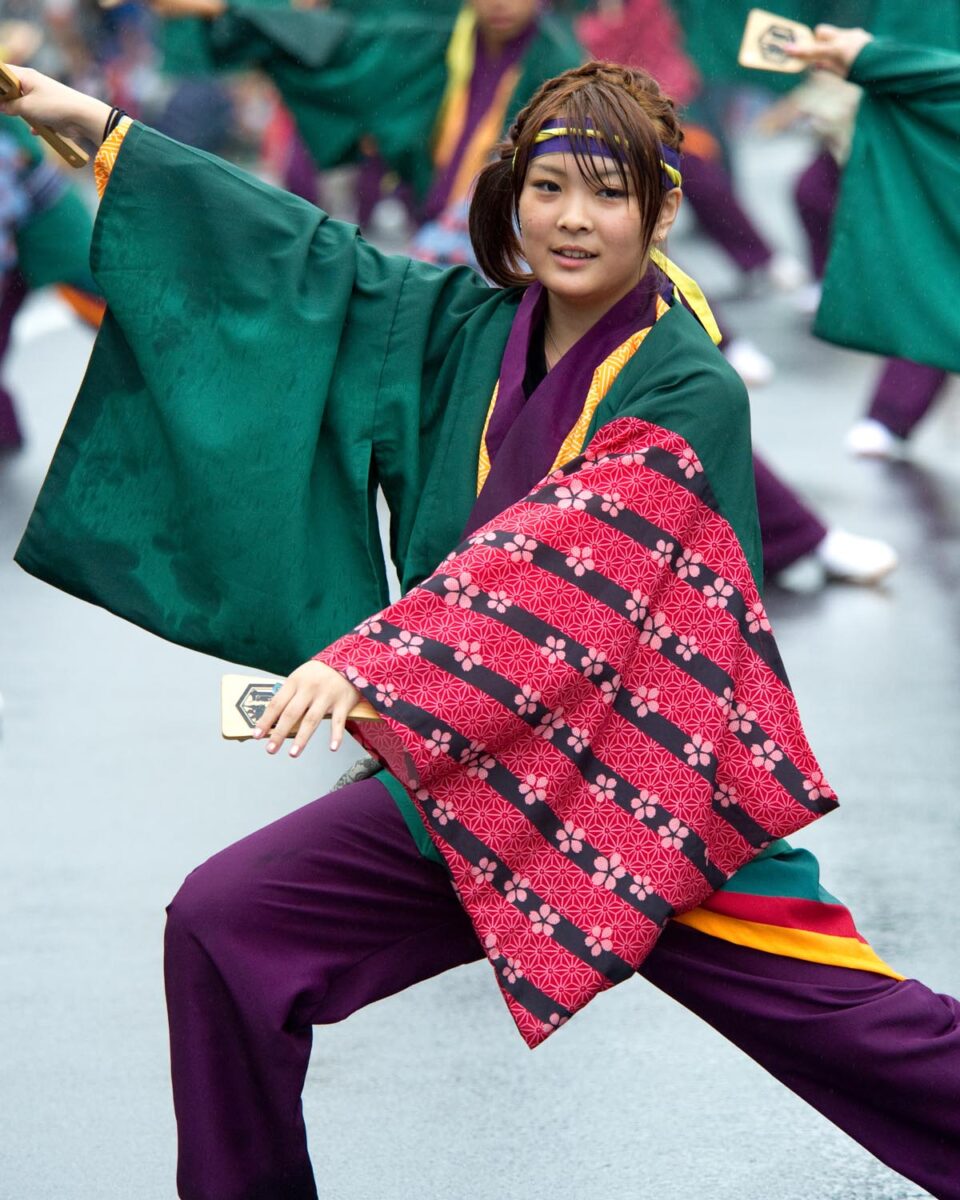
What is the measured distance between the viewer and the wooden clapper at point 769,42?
409 cm

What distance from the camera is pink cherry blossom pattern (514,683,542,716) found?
2389 mm

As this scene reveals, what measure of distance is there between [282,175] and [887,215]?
23.7 feet

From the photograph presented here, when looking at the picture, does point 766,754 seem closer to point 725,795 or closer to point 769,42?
point 725,795

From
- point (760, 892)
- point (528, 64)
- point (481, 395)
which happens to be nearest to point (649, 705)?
point (760, 892)

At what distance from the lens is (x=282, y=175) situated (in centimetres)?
1156

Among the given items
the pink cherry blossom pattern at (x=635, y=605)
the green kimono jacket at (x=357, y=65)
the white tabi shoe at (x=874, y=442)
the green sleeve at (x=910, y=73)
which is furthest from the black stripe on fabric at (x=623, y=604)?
the white tabi shoe at (x=874, y=442)

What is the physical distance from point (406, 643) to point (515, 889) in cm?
31

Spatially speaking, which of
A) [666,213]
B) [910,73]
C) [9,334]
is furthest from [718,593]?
[9,334]

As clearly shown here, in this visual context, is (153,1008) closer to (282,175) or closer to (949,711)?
(949,711)

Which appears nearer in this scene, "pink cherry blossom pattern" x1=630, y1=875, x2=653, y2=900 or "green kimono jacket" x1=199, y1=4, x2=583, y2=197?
"pink cherry blossom pattern" x1=630, y1=875, x2=653, y2=900

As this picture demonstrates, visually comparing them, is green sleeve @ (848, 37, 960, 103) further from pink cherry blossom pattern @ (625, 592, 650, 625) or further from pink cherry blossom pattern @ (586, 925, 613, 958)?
pink cherry blossom pattern @ (586, 925, 613, 958)

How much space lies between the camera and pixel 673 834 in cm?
245

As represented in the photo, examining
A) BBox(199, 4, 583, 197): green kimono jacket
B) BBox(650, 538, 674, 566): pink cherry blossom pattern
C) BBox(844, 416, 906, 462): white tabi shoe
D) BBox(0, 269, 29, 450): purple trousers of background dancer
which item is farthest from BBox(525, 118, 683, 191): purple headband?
BBox(0, 269, 29, 450): purple trousers of background dancer

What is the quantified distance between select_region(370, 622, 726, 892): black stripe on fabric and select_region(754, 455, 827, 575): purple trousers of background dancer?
325 centimetres
